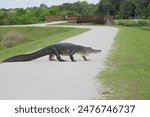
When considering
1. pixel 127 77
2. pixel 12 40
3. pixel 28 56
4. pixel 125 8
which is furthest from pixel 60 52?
pixel 125 8

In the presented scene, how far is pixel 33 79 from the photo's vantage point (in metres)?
12.1

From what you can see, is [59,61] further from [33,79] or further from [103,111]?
[103,111]

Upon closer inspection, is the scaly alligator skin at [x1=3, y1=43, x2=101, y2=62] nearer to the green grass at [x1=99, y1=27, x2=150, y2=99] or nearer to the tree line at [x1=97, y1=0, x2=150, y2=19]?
the green grass at [x1=99, y1=27, x2=150, y2=99]

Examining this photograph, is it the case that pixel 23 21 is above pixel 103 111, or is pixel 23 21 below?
below

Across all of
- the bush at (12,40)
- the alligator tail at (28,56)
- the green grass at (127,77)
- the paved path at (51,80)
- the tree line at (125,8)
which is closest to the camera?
the paved path at (51,80)

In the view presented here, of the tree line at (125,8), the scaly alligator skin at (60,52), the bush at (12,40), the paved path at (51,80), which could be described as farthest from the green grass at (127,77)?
the tree line at (125,8)

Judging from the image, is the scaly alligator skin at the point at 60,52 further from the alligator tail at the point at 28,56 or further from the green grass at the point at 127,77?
the green grass at the point at 127,77

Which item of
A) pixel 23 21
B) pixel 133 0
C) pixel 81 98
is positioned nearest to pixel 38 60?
pixel 81 98

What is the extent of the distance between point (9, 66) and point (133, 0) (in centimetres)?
7235

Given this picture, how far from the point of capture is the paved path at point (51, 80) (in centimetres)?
1012

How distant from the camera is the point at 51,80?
1184cm

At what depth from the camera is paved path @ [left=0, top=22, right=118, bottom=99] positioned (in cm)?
1012

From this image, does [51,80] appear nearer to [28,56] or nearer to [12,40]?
[28,56]

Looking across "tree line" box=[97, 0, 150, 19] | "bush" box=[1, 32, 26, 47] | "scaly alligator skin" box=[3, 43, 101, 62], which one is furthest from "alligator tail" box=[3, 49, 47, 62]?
"tree line" box=[97, 0, 150, 19]
